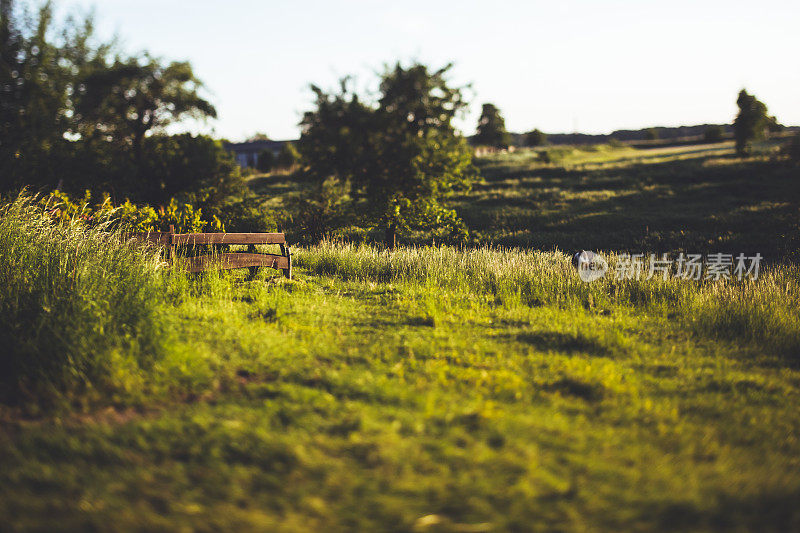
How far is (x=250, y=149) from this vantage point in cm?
7169

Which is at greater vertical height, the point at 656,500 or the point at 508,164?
the point at 508,164

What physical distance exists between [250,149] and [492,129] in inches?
1445

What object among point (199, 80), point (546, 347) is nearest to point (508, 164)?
point (199, 80)

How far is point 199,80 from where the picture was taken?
92.6ft

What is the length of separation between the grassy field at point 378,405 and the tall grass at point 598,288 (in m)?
0.08

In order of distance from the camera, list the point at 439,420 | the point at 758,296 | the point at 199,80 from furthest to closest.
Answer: the point at 199,80 → the point at 758,296 → the point at 439,420

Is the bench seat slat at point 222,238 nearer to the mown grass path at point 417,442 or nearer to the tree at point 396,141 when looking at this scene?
the mown grass path at point 417,442

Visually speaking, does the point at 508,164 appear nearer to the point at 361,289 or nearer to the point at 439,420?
the point at 361,289

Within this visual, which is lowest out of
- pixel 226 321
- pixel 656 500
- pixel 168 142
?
pixel 656 500

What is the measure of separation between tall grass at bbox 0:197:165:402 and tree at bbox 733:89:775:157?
50.8 metres

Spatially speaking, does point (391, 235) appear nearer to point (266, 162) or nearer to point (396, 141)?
point (396, 141)

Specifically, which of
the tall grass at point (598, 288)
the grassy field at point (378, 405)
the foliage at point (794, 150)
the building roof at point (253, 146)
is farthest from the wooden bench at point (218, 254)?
the building roof at point (253, 146)

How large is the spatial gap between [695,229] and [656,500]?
982 inches
